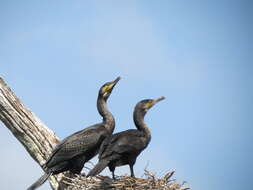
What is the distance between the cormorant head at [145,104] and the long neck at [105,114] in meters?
0.47

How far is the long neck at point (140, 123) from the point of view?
53.1 feet

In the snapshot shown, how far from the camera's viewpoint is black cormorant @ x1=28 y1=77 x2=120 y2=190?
51.4 ft

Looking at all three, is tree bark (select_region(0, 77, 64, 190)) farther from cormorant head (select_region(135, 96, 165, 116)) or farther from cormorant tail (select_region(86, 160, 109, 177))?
cormorant head (select_region(135, 96, 165, 116))

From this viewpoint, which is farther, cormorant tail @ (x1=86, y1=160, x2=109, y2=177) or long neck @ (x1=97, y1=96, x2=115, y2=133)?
long neck @ (x1=97, y1=96, x2=115, y2=133)

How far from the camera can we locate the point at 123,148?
15453mm

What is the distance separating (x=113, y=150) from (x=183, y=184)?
1.21 metres

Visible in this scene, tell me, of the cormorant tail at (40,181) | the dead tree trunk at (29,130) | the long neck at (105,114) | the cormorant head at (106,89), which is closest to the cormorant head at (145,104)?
the long neck at (105,114)

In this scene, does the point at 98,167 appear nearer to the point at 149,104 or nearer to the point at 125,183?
the point at 125,183

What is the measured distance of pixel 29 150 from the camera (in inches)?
637

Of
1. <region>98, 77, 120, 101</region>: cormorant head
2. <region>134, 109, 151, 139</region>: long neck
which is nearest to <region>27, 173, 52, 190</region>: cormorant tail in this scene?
<region>134, 109, 151, 139</region>: long neck

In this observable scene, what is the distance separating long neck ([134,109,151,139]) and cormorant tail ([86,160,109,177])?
1.15 meters

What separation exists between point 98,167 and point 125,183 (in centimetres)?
50

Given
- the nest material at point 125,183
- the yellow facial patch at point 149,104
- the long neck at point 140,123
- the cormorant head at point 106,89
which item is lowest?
the nest material at point 125,183

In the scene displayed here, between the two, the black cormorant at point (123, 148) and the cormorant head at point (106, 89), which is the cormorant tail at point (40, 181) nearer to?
the black cormorant at point (123, 148)
